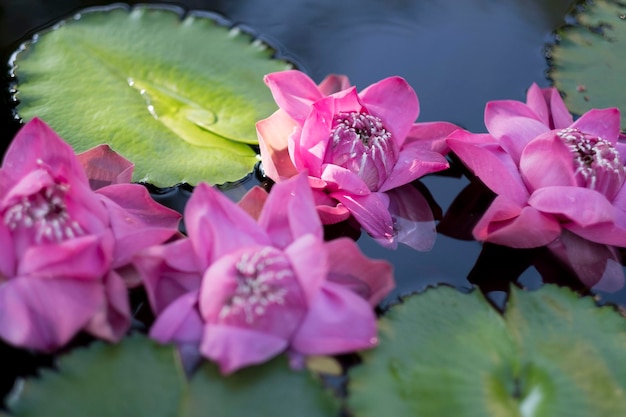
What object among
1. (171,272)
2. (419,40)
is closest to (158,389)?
(171,272)

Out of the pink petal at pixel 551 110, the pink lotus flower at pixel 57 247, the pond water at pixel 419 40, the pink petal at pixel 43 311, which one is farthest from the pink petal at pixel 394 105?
the pink petal at pixel 43 311

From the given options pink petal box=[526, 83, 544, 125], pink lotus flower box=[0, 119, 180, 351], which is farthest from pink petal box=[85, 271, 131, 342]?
pink petal box=[526, 83, 544, 125]

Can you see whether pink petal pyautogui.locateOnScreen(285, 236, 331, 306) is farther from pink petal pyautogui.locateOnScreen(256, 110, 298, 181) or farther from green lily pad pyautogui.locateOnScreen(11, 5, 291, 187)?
green lily pad pyautogui.locateOnScreen(11, 5, 291, 187)

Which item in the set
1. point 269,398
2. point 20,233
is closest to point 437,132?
point 269,398

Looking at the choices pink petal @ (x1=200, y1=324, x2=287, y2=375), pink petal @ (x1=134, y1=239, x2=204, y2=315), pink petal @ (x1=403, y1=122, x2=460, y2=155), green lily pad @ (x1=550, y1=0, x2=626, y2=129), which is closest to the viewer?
pink petal @ (x1=200, y1=324, x2=287, y2=375)

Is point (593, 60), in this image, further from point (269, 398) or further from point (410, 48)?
point (269, 398)
